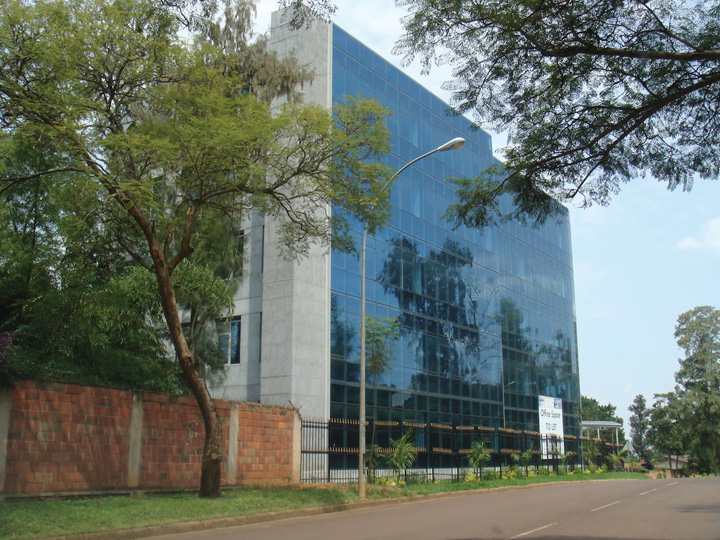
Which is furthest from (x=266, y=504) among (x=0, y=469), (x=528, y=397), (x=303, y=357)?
(x=528, y=397)

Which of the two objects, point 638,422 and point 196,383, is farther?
point 638,422

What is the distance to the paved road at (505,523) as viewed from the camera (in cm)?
1180

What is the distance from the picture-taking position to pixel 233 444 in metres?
19.4

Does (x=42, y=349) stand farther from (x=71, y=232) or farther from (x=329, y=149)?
(x=329, y=149)

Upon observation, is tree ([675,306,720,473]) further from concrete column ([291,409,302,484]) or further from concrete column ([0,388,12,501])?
concrete column ([0,388,12,501])

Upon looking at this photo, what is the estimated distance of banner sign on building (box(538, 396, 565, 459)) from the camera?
1800 inches

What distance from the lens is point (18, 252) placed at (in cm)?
1889

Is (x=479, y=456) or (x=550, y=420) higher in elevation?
(x=550, y=420)

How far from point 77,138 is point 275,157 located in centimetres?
426

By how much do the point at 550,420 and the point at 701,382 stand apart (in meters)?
28.9

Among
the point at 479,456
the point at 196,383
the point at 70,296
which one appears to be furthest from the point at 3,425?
the point at 479,456

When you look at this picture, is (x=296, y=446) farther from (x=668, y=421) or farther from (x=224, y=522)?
(x=668, y=421)

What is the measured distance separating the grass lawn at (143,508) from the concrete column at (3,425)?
493 mm

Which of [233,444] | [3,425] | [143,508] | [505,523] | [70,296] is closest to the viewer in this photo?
[143,508]
